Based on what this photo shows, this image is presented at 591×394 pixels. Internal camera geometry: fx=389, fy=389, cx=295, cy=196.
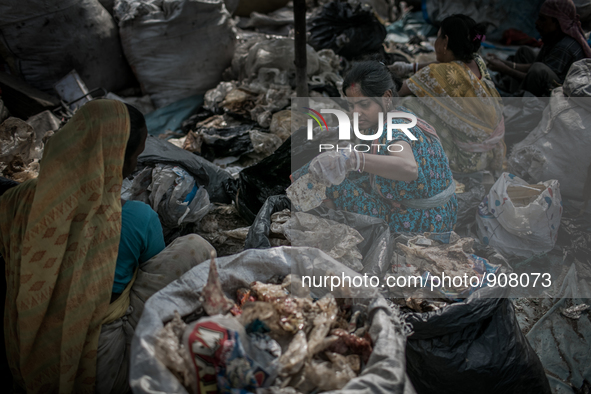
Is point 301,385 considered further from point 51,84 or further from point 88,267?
point 51,84

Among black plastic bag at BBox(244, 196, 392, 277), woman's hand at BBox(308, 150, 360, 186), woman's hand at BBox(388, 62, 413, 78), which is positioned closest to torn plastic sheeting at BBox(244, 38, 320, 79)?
woman's hand at BBox(388, 62, 413, 78)

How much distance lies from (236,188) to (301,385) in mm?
1725

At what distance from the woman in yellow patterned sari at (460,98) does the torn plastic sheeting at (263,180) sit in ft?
3.50

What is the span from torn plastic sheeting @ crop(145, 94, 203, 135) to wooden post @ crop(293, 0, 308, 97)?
4.10 ft

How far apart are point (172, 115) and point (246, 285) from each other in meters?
2.90

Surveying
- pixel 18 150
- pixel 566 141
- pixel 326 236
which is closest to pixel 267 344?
pixel 326 236

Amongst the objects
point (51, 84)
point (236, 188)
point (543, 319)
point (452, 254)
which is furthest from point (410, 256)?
point (51, 84)

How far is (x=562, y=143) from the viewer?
297 cm

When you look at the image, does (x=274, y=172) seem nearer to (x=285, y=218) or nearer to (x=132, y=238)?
(x=285, y=218)

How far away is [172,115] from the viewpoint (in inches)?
155

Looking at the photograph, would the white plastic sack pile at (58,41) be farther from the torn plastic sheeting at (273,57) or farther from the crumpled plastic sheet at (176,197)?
the crumpled plastic sheet at (176,197)

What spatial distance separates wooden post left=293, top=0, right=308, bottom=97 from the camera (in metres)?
2.92

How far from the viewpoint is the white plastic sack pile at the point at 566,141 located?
287 centimetres

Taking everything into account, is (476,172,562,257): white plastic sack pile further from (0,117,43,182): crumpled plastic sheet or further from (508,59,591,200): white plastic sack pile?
(0,117,43,182): crumpled plastic sheet
